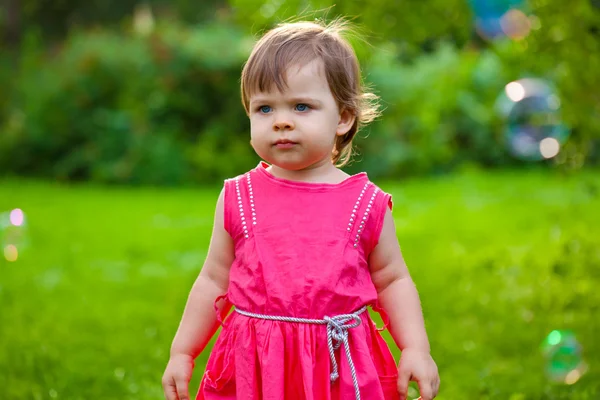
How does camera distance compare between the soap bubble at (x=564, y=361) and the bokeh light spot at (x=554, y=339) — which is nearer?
the soap bubble at (x=564, y=361)

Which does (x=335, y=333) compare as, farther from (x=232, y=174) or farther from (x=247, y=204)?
(x=232, y=174)

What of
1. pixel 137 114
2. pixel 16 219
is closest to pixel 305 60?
pixel 16 219

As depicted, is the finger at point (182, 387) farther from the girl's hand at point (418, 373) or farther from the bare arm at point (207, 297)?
the girl's hand at point (418, 373)

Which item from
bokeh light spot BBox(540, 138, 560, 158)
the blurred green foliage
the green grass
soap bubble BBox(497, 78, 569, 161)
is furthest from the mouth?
the blurred green foliage

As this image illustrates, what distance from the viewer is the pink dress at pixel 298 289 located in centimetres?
216

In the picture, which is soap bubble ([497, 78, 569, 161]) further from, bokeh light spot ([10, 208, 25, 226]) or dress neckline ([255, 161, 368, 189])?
dress neckline ([255, 161, 368, 189])

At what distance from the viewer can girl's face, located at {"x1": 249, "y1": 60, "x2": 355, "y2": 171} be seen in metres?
2.19

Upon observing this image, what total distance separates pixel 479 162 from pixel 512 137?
6923 millimetres

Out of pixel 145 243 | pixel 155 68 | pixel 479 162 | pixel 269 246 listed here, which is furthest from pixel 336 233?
pixel 479 162

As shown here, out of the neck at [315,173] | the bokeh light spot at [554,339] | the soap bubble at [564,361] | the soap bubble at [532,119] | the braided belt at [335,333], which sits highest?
the soap bubble at [532,119]

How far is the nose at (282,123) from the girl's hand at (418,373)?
2.18ft

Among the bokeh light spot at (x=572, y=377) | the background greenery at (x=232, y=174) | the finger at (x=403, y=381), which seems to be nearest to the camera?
the finger at (x=403, y=381)

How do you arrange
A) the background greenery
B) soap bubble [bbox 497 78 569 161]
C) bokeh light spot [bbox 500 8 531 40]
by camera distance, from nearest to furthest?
the background greenery, bokeh light spot [bbox 500 8 531 40], soap bubble [bbox 497 78 569 161]

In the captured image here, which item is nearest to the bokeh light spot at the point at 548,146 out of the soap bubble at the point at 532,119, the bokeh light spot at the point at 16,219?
the soap bubble at the point at 532,119
